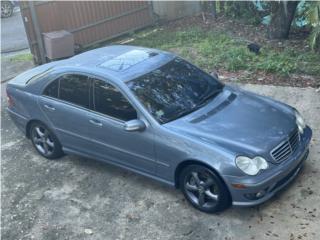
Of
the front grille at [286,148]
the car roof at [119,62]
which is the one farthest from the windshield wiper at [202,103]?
the front grille at [286,148]

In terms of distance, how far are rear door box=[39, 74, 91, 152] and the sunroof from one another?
381 millimetres

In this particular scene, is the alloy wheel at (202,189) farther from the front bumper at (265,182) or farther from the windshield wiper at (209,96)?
the windshield wiper at (209,96)

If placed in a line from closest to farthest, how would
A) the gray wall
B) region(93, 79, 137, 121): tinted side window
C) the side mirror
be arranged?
the side mirror → region(93, 79, 137, 121): tinted side window → the gray wall

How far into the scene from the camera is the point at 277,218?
222 inches

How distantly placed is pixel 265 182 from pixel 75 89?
9.73ft

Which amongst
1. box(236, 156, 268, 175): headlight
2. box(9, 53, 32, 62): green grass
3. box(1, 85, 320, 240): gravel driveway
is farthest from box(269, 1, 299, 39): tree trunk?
Answer: box(9, 53, 32, 62): green grass

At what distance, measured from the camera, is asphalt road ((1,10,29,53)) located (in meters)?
14.9

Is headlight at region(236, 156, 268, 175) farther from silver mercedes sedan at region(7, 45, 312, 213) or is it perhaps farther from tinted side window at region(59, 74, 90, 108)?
tinted side window at region(59, 74, 90, 108)

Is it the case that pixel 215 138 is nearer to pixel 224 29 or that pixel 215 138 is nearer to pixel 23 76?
pixel 23 76

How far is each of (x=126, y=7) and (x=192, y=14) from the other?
6.78 feet

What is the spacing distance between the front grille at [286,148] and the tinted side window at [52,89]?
10.8 ft

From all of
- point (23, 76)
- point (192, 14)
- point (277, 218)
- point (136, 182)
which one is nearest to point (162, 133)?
point (136, 182)

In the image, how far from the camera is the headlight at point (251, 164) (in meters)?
5.39

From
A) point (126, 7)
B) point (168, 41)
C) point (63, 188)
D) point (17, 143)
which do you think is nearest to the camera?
point (63, 188)
